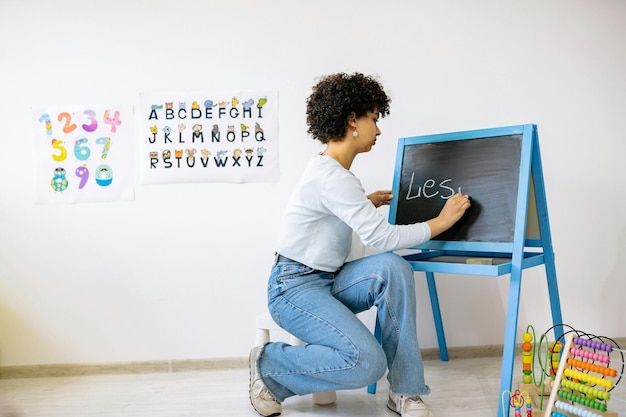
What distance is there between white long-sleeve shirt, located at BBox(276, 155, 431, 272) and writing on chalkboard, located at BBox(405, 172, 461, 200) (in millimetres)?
241

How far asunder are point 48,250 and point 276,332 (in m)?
1.16

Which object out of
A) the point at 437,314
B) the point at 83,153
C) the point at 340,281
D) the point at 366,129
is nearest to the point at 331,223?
the point at 340,281

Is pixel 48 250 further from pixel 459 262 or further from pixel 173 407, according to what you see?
pixel 459 262

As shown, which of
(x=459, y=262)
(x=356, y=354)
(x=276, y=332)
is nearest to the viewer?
(x=356, y=354)

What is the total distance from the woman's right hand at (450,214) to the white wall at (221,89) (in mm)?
608

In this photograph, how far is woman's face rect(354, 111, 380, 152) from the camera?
2064 millimetres

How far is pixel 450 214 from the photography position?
6.79 feet

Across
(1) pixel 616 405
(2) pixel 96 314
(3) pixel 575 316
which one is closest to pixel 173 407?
(2) pixel 96 314

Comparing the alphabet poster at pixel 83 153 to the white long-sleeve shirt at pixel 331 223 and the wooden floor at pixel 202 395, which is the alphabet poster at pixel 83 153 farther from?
the white long-sleeve shirt at pixel 331 223

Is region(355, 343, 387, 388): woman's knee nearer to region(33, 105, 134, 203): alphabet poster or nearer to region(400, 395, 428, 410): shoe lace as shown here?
region(400, 395, 428, 410): shoe lace

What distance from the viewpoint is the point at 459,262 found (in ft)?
6.72

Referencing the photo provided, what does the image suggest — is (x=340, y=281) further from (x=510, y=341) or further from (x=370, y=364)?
(x=510, y=341)

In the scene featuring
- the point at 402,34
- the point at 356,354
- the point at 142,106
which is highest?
the point at 402,34

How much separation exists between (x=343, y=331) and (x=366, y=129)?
704 millimetres
